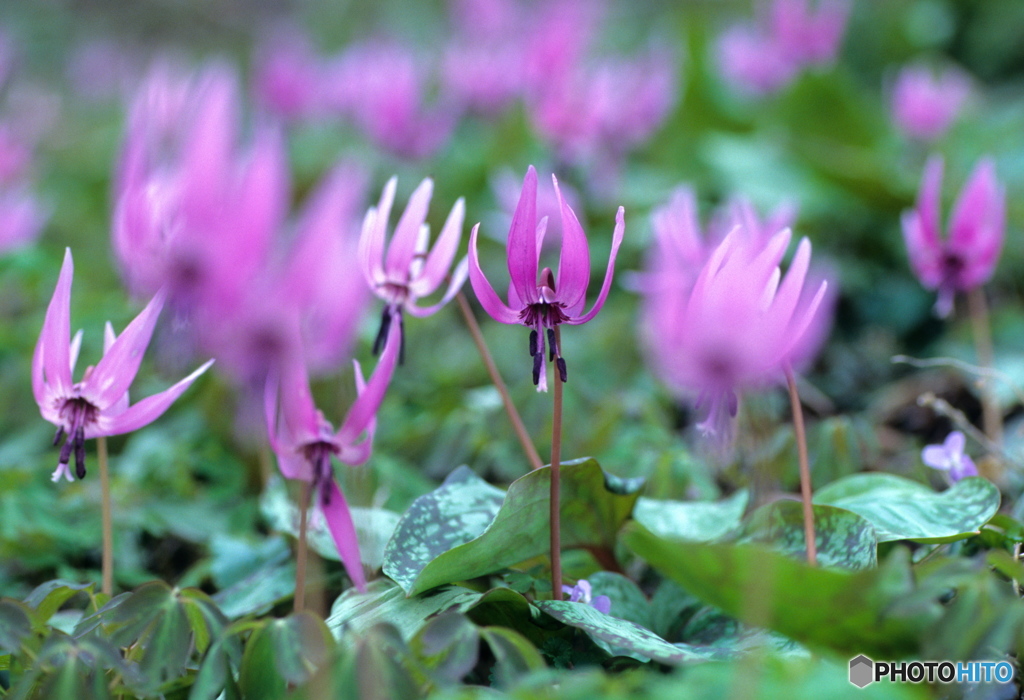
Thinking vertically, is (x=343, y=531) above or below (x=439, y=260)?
below

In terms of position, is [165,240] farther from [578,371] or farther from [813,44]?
[813,44]

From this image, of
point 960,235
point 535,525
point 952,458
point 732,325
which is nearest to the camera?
point 732,325

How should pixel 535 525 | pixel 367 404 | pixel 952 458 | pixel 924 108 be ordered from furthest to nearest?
pixel 924 108, pixel 952 458, pixel 535 525, pixel 367 404

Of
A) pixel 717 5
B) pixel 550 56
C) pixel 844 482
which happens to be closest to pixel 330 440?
pixel 844 482

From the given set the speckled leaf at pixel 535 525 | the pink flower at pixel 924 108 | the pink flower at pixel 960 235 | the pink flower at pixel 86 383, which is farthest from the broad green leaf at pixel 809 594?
the pink flower at pixel 924 108

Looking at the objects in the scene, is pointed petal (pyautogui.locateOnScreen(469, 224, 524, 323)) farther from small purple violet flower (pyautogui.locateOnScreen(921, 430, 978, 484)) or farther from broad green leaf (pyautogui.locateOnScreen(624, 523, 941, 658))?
small purple violet flower (pyautogui.locateOnScreen(921, 430, 978, 484))

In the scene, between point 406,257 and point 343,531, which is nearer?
point 343,531

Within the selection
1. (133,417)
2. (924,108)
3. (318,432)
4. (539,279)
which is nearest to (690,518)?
(539,279)

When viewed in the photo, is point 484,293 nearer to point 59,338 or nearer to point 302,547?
point 302,547

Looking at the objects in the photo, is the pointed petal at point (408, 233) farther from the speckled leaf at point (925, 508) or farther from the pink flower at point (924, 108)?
the pink flower at point (924, 108)
